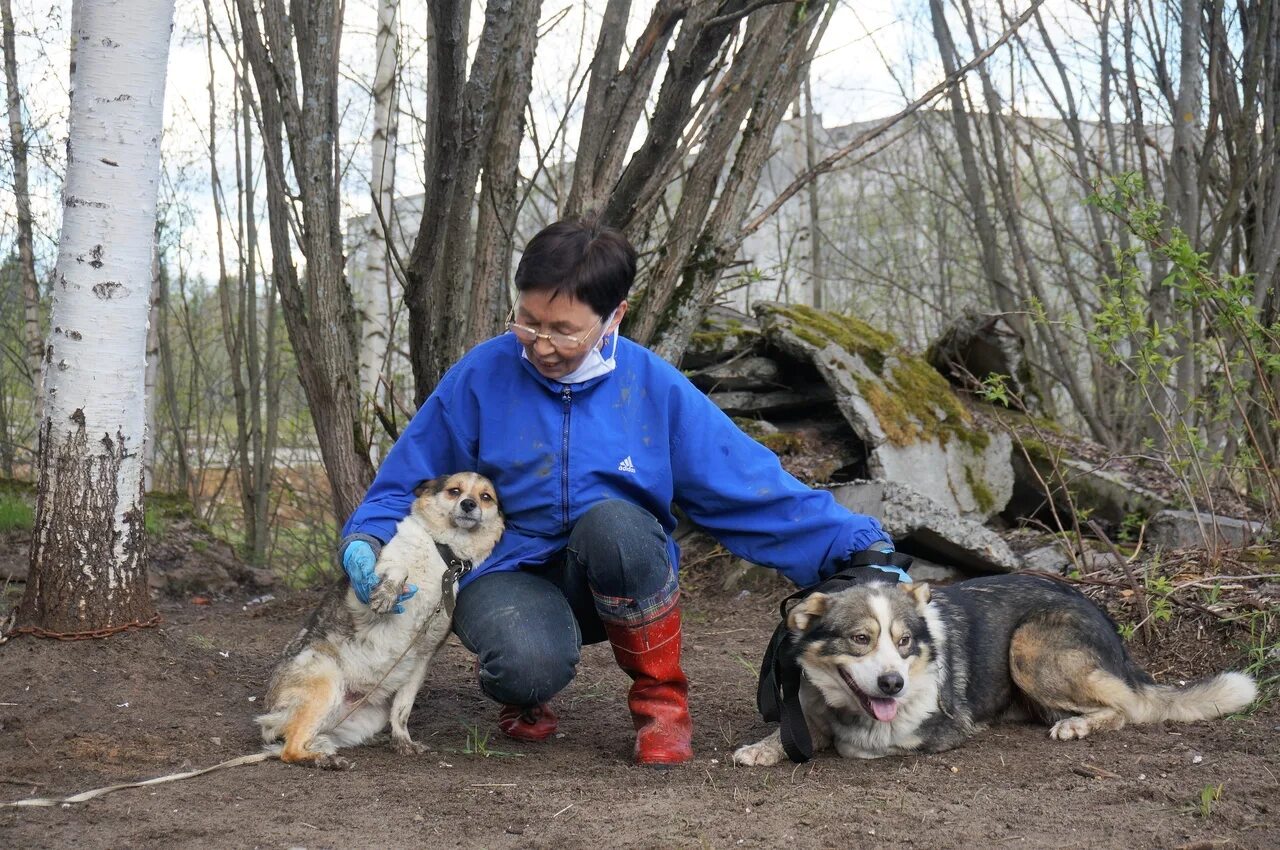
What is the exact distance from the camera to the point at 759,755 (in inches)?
130

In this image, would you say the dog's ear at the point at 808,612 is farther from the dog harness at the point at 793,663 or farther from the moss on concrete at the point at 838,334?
the moss on concrete at the point at 838,334

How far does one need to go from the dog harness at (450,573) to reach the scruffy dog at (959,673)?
3.51ft

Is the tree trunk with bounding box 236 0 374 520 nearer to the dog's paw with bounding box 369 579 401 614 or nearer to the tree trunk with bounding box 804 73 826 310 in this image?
the dog's paw with bounding box 369 579 401 614

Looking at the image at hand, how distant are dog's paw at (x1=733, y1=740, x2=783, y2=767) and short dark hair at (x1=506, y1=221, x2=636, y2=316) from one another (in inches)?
57.8

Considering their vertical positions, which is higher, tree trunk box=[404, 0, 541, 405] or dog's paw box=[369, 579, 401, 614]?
tree trunk box=[404, 0, 541, 405]

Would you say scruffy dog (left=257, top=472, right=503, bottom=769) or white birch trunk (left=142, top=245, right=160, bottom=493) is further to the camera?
white birch trunk (left=142, top=245, right=160, bottom=493)

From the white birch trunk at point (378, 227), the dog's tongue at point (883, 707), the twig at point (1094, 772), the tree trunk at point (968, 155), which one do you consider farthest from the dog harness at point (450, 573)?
the white birch trunk at point (378, 227)

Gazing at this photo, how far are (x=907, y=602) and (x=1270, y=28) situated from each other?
15.9ft

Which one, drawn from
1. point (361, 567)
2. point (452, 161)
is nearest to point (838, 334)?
point (452, 161)

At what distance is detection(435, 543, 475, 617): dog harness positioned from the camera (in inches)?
138

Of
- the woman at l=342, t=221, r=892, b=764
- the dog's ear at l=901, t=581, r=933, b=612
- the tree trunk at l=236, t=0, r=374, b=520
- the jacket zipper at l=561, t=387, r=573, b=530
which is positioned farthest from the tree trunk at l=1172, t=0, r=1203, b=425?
the tree trunk at l=236, t=0, r=374, b=520

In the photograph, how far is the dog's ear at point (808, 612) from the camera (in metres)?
3.33

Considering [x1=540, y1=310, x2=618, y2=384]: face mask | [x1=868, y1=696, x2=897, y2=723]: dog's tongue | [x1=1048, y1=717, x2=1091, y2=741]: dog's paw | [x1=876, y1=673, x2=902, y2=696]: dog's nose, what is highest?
[x1=540, y1=310, x2=618, y2=384]: face mask

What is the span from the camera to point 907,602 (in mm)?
3344
